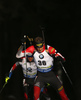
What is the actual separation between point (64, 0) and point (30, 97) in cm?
299

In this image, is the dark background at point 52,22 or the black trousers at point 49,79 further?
the dark background at point 52,22

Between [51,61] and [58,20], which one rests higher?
[58,20]

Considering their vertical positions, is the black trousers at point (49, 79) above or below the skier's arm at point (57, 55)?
below

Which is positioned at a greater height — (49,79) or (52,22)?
(52,22)

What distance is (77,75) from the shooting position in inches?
217

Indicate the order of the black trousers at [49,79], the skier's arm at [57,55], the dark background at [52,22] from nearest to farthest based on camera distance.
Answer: the skier's arm at [57,55], the black trousers at [49,79], the dark background at [52,22]

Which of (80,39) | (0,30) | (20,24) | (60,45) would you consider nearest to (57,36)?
(60,45)

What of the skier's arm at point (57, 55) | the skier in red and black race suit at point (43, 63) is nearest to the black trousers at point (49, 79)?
the skier in red and black race suit at point (43, 63)

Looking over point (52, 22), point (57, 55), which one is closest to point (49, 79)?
point (57, 55)

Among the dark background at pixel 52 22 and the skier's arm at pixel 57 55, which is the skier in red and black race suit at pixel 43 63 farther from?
the dark background at pixel 52 22

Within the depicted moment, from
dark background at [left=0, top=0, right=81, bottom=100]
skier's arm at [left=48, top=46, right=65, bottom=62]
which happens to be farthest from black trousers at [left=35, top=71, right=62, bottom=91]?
dark background at [left=0, top=0, right=81, bottom=100]

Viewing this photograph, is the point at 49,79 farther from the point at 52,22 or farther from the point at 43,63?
the point at 52,22

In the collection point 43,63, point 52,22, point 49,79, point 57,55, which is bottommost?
point 49,79

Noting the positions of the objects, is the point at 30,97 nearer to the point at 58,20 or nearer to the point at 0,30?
the point at 58,20
